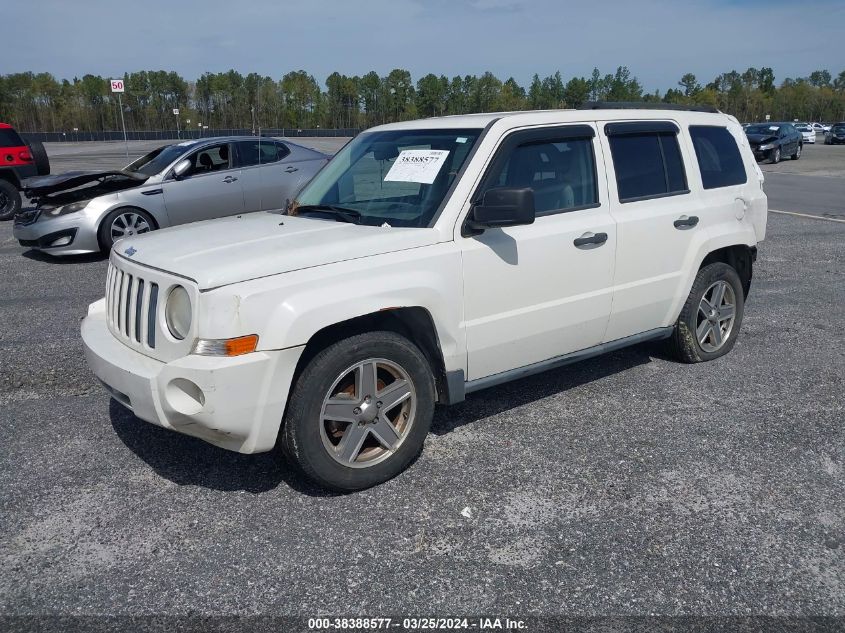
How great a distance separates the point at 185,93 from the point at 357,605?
4276 inches

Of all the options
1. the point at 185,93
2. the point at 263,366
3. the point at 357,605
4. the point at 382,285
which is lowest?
the point at 357,605

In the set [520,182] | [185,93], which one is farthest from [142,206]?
[185,93]

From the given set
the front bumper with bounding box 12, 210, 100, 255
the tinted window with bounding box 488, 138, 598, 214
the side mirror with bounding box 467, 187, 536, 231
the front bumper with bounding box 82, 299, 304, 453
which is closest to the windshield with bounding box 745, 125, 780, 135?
the front bumper with bounding box 12, 210, 100, 255

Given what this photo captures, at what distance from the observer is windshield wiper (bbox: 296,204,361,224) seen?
4137mm

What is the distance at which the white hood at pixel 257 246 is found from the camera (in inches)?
131

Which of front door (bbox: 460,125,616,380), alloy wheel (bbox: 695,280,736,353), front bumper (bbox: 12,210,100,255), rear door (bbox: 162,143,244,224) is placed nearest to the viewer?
front door (bbox: 460,125,616,380)

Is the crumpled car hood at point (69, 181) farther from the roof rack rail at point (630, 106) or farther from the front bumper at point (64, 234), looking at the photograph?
the roof rack rail at point (630, 106)

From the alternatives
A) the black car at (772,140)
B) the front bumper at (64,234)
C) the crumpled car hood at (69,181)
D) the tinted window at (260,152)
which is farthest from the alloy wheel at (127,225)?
the black car at (772,140)

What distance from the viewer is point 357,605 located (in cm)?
283

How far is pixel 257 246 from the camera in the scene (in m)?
3.61

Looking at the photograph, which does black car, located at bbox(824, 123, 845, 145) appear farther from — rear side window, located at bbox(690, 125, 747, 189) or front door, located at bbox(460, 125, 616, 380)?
front door, located at bbox(460, 125, 616, 380)

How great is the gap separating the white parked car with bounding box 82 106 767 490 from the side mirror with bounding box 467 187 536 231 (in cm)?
1

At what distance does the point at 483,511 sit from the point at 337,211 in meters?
1.92

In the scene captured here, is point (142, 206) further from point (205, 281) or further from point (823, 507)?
point (823, 507)
